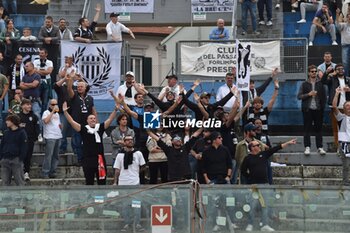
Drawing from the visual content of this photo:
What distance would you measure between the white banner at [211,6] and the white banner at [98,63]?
6.06 metres

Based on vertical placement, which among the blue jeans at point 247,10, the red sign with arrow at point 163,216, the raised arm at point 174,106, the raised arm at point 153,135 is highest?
the blue jeans at point 247,10

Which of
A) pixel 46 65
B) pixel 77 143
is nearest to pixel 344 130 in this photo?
pixel 77 143

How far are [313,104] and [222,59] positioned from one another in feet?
12.1

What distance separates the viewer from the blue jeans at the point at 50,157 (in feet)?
65.7

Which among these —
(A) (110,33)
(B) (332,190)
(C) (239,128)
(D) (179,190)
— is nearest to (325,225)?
(B) (332,190)

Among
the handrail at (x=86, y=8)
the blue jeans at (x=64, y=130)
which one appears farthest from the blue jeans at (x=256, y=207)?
the handrail at (x=86, y=8)

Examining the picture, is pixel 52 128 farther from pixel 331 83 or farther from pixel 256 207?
pixel 256 207

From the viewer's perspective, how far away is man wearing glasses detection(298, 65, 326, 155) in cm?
2080

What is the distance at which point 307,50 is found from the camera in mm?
24375

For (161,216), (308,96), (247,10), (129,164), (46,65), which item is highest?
(247,10)

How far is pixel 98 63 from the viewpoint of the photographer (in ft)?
77.6

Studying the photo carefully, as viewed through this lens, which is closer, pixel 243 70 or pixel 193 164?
pixel 193 164

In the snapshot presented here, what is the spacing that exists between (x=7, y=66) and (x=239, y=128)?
19.6 ft

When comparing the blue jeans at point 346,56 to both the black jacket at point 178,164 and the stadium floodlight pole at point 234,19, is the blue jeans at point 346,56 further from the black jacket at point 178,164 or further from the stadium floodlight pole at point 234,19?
the black jacket at point 178,164
